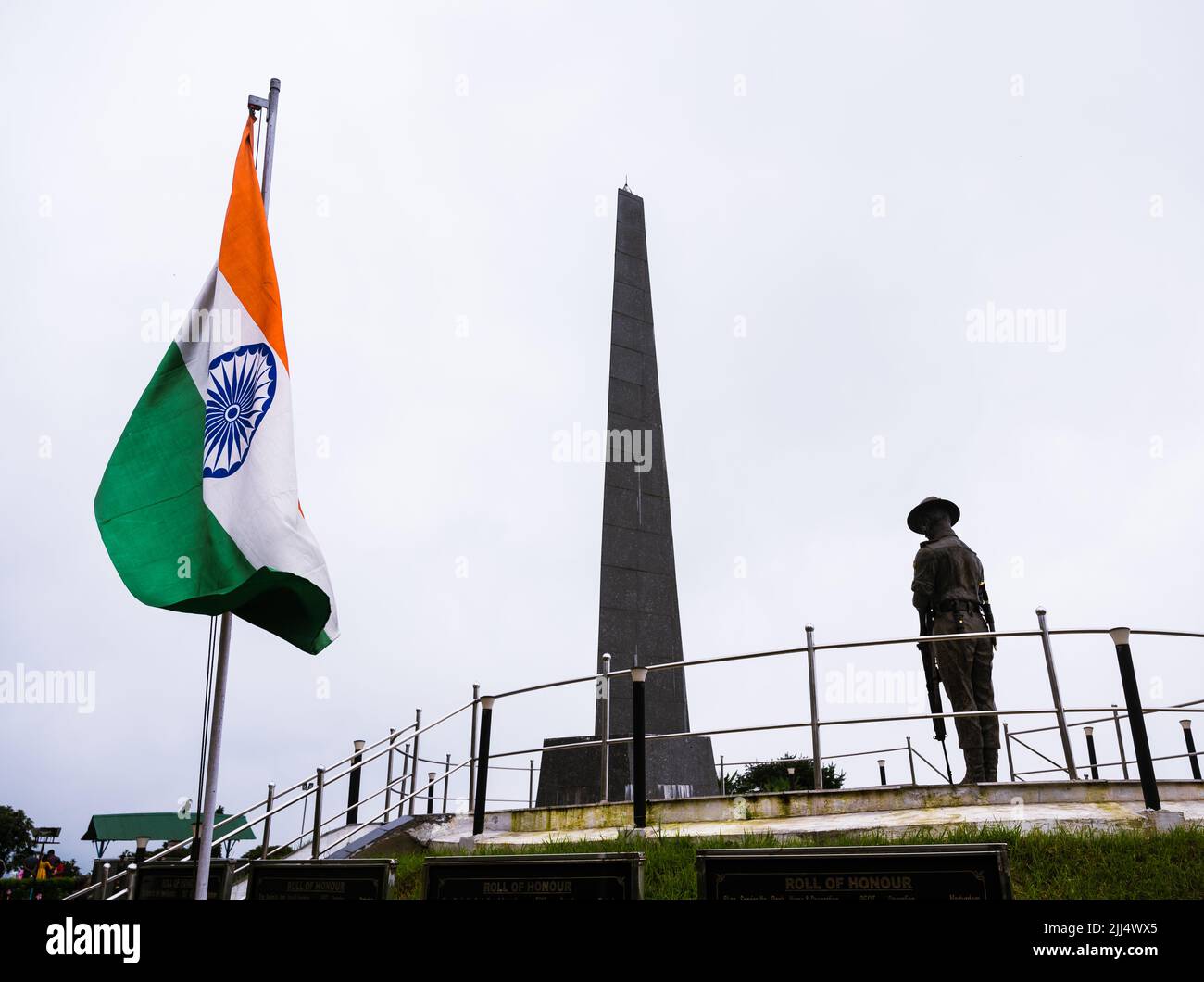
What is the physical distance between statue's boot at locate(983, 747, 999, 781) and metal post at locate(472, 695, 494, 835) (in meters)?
4.18

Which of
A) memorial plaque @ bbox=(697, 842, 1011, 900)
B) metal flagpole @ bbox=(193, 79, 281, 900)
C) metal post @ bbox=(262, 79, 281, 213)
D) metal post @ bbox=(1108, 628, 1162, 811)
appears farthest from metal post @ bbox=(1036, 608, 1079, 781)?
metal post @ bbox=(262, 79, 281, 213)

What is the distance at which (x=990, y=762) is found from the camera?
26.3 feet

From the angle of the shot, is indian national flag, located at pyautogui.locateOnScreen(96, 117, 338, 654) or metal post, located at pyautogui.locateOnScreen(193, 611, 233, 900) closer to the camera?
metal post, located at pyautogui.locateOnScreen(193, 611, 233, 900)

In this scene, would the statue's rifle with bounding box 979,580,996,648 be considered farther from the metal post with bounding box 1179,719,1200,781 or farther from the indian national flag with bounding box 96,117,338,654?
the indian national flag with bounding box 96,117,338,654

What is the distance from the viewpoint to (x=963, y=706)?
8.14 meters

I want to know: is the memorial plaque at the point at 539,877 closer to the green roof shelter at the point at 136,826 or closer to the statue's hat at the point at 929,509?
the statue's hat at the point at 929,509

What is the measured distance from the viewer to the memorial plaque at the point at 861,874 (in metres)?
3.59

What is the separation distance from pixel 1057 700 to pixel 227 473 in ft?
19.9

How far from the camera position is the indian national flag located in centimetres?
525

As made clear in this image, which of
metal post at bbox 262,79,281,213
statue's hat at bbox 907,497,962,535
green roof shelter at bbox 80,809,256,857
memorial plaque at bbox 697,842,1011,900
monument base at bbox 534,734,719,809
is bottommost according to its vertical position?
green roof shelter at bbox 80,809,256,857

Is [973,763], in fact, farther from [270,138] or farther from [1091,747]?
[270,138]

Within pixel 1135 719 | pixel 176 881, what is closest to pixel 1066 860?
pixel 1135 719
